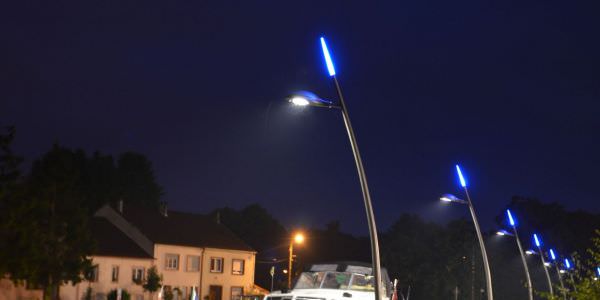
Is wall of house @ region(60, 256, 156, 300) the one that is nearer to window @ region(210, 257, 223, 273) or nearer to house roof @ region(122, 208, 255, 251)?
house roof @ region(122, 208, 255, 251)

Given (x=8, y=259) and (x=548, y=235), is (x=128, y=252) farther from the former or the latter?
(x=548, y=235)

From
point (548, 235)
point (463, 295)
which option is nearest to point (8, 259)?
point (463, 295)

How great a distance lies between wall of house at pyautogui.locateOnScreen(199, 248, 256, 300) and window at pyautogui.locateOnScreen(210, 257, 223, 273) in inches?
7.4

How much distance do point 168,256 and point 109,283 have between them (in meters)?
7.92

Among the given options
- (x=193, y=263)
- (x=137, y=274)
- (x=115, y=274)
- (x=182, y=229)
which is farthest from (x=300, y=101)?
(x=182, y=229)

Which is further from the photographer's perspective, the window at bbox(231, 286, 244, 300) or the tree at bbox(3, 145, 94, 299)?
the window at bbox(231, 286, 244, 300)

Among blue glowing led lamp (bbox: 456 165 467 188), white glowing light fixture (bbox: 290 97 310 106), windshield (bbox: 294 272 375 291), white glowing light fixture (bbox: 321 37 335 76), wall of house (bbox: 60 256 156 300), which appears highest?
white glowing light fixture (bbox: 321 37 335 76)

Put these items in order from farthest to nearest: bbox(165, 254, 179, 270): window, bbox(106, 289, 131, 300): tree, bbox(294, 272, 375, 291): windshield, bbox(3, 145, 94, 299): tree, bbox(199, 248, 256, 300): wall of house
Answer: bbox(199, 248, 256, 300): wall of house < bbox(165, 254, 179, 270): window < bbox(106, 289, 131, 300): tree < bbox(3, 145, 94, 299): tree < bbox(294, 272, 375, 291): windshield

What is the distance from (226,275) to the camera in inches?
2955

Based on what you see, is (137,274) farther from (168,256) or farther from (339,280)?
(339,280)

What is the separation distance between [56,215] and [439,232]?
39.7 meters

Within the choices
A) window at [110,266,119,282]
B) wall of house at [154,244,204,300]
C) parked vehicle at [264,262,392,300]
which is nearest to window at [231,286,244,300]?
wall of house at [154,244,204,300]

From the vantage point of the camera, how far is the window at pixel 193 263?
72.1 m

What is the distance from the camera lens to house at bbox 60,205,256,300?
6512cm
